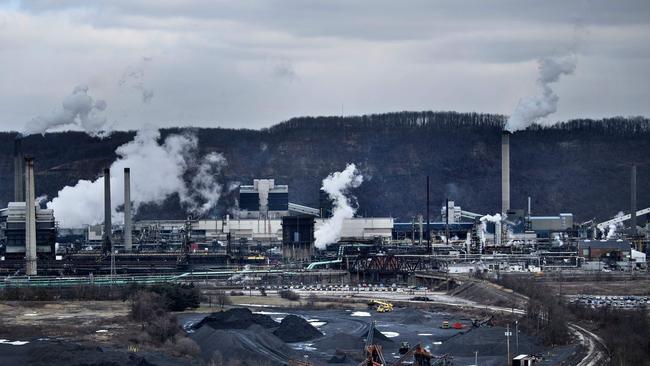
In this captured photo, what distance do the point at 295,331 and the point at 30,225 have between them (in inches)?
1478

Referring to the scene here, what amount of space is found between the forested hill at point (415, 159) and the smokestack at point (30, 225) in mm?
40598

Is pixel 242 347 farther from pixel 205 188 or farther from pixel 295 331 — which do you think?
pixel 205 188

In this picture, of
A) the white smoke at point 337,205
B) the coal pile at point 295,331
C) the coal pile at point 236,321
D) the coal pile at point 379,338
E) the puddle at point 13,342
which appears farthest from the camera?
the white smoke at point 337,205

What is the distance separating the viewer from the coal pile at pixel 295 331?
58.3 metres

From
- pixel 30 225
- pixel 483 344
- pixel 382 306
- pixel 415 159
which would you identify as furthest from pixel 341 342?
pixel 415 159

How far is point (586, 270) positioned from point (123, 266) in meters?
33.5

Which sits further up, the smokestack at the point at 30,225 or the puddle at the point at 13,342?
the smokestack at the point at 30,225

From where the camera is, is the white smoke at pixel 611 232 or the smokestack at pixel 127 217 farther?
the white smoke at pixel 611 232

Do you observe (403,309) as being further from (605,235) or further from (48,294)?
(605,235)

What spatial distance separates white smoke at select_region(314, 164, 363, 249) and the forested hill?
891cm

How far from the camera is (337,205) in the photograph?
119 m

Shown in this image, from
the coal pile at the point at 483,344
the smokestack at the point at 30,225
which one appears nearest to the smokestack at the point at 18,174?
the smokestack at the point at 30,225

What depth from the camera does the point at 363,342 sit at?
56.9 m

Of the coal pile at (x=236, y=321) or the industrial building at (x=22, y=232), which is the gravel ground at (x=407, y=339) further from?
the industrial building at (x=22, y=232)
